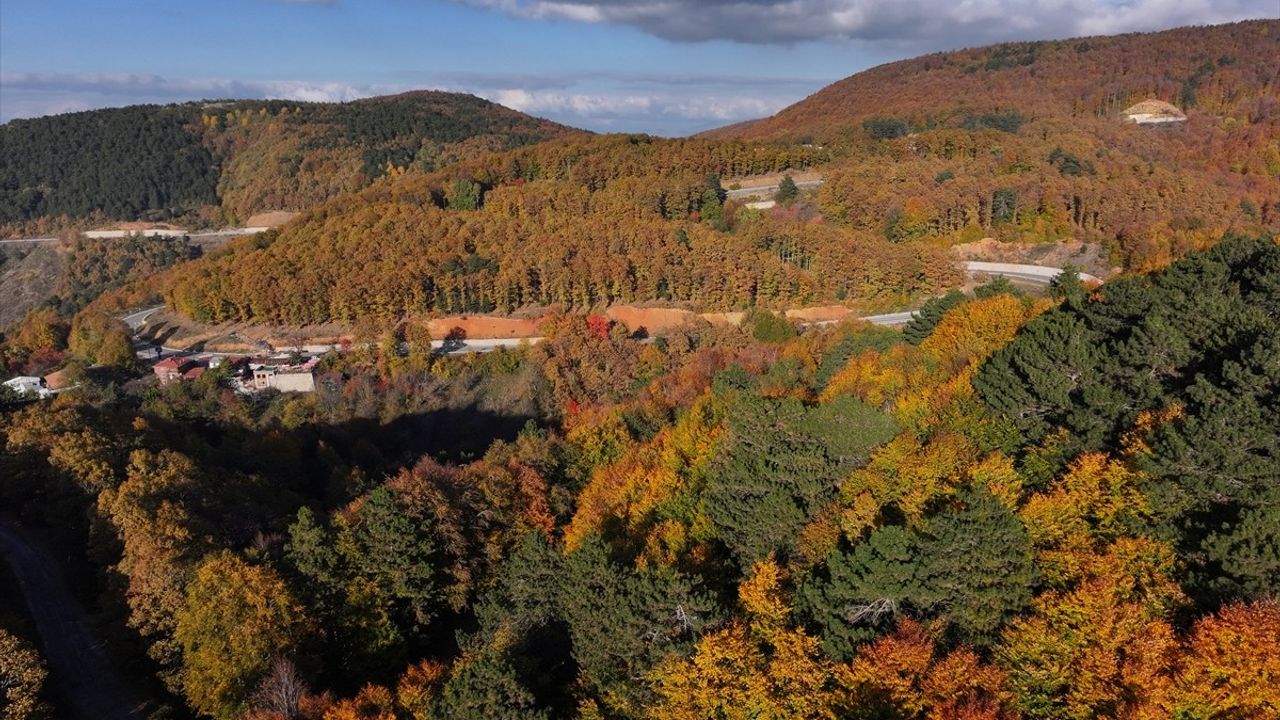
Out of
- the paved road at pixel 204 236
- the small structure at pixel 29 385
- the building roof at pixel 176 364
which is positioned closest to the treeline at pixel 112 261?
the paved road at pixel 204 236

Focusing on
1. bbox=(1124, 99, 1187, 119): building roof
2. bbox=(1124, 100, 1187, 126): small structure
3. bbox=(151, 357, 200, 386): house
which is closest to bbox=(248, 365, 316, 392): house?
bbox=(151, 357, 200, 386): house

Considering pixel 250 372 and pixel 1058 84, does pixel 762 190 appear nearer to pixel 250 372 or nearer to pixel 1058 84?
pixel 250 372

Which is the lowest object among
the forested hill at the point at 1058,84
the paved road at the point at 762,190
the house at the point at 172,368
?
the house at the point at 172,368

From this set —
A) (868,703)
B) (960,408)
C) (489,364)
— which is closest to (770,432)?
(960,408)

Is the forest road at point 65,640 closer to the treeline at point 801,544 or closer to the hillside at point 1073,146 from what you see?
the treeline at point 801,544

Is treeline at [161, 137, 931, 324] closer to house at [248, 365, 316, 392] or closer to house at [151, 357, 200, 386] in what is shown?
house at [151, 357, 200, 386]
